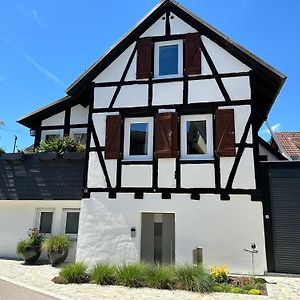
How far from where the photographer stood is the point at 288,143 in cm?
1664

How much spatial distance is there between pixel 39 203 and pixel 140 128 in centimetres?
499

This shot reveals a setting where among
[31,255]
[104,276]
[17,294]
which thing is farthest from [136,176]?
[17,294]

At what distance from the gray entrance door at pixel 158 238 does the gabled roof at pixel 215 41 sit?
533 cm

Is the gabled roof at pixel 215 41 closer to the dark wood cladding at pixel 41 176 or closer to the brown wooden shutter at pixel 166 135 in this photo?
the dark wood cladding at pixel 41 176

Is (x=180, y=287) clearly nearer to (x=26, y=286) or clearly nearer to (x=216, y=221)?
(x=216, y=221)

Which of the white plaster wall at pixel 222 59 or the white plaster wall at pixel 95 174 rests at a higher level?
the white plaster wall at pixel 222 59

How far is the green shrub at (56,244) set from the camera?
35.7 ft

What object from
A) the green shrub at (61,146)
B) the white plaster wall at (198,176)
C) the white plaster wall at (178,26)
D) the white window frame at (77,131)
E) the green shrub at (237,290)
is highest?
the white plaster wall at (178,26)

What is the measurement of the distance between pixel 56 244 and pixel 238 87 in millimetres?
7945

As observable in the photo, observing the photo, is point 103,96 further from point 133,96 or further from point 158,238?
point 158,238

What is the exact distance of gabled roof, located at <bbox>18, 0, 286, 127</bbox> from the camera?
10.5 meters

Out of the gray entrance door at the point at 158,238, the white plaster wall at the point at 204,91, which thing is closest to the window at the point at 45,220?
the gray entrance door at the point at 158,238

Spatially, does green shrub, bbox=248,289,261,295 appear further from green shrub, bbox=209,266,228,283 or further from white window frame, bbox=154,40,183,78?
white window frame, bbox=154,40,183,78

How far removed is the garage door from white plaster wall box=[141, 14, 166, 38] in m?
6.39
